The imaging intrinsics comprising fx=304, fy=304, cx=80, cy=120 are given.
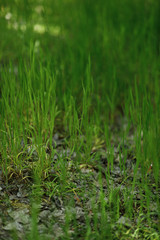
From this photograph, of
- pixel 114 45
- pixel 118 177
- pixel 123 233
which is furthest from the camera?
pixel 114 45

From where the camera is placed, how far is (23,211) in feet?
5.68

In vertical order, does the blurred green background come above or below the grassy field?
above

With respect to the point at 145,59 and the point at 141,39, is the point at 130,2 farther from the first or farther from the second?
the point at 145,59

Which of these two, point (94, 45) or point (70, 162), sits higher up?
point (94, 45)

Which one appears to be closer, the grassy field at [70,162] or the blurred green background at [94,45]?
the grassy field at [70,162]

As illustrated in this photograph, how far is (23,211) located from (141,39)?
7.61 feet

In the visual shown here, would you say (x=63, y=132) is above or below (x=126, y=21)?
below

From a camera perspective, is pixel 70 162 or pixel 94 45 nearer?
pixel 70 162

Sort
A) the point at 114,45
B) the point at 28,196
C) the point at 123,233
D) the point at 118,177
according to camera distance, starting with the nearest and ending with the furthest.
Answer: the point at 123,233 → the point at 28,196 → the point at 118,177 → the point at 114,45

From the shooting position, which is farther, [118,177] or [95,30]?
[95,30]

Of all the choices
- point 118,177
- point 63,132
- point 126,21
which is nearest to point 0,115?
point 63,132

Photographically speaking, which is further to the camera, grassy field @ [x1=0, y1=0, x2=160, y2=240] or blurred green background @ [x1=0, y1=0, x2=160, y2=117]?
blurred green background @ [x1=0, y1=0, x2=160, y2=117]

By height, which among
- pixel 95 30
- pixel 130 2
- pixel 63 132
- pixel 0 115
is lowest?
pixel 63 132

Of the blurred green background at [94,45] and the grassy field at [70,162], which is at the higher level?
the blurred green background at [94,45]
